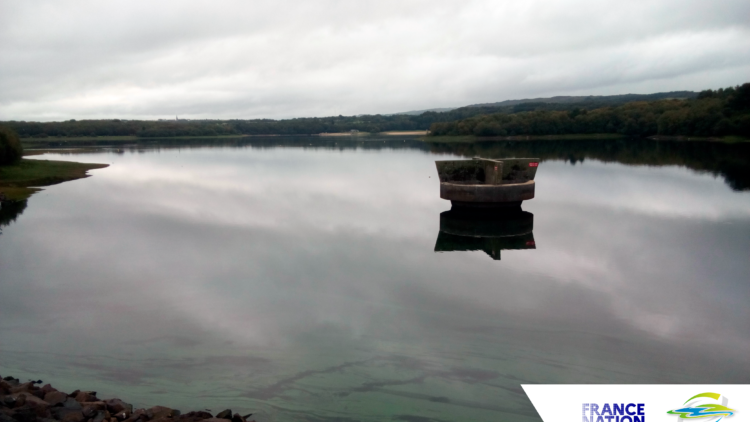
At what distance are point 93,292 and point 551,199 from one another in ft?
72.8

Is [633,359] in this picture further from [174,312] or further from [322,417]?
[174,312]

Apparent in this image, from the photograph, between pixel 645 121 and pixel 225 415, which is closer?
pixel 225 415

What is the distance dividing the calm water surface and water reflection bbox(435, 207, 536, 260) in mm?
279

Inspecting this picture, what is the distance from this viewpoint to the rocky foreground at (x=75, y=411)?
260 inches

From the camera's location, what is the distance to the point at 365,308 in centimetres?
1189

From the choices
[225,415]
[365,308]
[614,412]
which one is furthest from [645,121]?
[225,415]

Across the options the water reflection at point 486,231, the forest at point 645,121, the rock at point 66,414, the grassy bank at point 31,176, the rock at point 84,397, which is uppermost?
the forest at point 645,121

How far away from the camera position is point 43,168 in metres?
45.3

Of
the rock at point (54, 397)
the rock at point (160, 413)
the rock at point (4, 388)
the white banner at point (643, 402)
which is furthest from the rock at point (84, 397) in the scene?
the white banner at point (643, 402)

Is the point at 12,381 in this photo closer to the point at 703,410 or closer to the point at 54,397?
the point at 54,397

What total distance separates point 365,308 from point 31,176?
3717cm

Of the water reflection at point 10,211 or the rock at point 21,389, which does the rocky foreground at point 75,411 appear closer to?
the rock at point 21,389

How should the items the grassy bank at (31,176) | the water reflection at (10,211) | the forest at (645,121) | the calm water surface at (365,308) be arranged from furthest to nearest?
the forest at (645,121) < the grassy bank at (31,176) < the water reflection at (10,211) < the calm water surface at (365,308)

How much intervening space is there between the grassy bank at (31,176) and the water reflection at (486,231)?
24.1 metres
